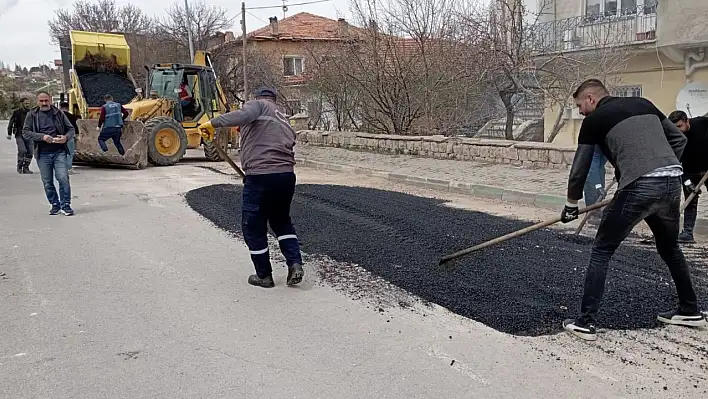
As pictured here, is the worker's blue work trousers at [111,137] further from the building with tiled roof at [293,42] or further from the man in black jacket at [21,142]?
the building with tiled roof at [293,42]

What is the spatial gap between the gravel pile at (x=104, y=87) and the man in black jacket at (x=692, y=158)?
13.6 metres

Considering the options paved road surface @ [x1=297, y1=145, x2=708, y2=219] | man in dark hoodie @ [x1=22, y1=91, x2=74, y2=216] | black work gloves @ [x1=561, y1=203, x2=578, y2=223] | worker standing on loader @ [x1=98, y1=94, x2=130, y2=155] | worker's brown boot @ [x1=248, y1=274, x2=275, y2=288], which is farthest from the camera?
worker standing on loader @ [x1=98, y1=94, x2=130, y2=155]

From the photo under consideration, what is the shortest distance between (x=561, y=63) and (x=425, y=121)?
3.74 m

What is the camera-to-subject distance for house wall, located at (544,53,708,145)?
48.3ft

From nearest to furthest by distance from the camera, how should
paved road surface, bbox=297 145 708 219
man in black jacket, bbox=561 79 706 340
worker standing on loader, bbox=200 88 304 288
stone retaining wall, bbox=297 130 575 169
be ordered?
man in black jacket, bbox=561 79 706 340
worker standing on loader, bbox=200 88 304 288
paved road surface, bbox=297 145 708 219
stone retaining wall, bbox=297 130 575 169

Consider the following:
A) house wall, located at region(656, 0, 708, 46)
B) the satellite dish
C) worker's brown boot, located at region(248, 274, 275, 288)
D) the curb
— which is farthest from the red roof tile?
worker's brown boot, located at region(248, 274, 275, 288)

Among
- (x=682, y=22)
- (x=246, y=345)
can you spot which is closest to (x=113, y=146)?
(x=246, y=345)

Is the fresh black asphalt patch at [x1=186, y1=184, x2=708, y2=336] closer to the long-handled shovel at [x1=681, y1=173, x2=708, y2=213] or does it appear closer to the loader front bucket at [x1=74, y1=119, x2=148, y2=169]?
the long-handled shovel at [x1=681, y1=173, x2=708, y2=213]

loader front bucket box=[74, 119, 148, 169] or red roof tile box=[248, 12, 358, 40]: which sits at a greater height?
red roof tile box=[248, 12, 358, 40]

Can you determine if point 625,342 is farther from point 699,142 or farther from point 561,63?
point 561,63

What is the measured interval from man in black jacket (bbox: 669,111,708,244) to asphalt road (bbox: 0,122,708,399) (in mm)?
2826

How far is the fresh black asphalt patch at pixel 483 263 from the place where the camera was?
450 cm

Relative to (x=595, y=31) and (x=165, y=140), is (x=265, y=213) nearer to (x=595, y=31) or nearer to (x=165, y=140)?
(x=165, y=140)

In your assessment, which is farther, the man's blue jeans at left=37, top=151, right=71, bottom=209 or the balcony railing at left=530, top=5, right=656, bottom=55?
the balcony railing at left=530, top=5, right=656, bottom=55
